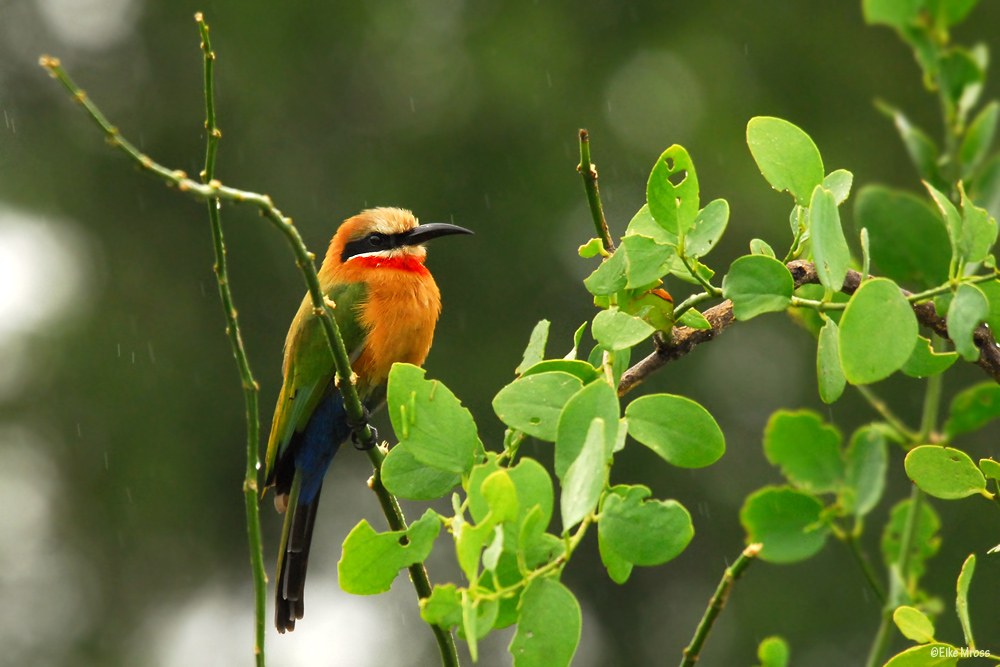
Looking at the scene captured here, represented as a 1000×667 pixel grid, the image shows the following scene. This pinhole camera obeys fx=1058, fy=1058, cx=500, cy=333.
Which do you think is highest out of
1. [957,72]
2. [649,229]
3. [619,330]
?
[957,72]

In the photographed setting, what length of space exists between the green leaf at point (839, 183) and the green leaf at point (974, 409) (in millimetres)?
277

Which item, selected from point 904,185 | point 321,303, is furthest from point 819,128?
point 321,303

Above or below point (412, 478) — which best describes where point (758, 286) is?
above

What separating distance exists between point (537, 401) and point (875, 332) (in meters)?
0.34

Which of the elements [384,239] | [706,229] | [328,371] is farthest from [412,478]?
[384,239]

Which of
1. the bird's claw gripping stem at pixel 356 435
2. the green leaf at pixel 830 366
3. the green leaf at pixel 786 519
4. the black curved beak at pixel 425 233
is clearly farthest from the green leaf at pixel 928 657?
the black curved beak at pixel 425 233

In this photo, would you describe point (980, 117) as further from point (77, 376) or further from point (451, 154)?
point (77, 376)

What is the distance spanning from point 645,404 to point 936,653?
374 millimetres

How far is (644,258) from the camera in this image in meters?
1.15

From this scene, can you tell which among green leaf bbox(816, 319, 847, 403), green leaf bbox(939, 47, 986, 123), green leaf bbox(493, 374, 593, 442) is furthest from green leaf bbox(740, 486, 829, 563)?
green leaf bbox(939, 47, 986, 123)

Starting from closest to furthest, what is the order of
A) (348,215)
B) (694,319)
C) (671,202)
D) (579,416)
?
(579,416) < (671,202) < (694,319) < (348,215)

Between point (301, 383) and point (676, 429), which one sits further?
point (301, 383)

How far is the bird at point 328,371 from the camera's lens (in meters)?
3.21

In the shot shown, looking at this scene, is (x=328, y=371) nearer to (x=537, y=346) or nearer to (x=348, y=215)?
(x=537, y=346)
